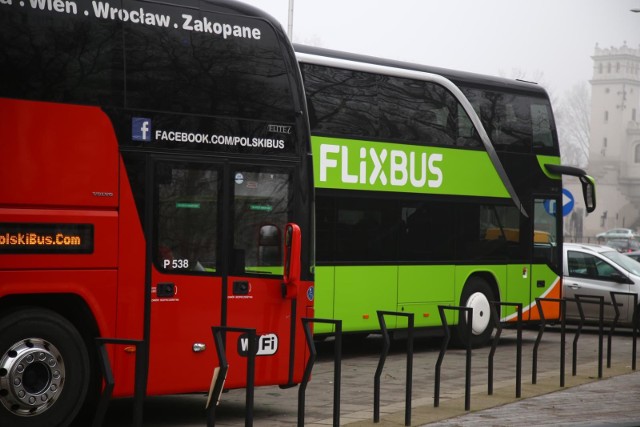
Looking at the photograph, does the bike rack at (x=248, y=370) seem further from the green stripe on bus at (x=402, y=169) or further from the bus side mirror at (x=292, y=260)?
the green stripe on bus at (x=402, y=169)

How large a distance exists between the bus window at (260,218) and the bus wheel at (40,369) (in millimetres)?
1783

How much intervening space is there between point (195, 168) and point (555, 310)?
1081 centimetres

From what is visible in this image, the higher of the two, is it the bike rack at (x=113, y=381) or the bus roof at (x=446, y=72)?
the bus roof at (x=446, y=72)

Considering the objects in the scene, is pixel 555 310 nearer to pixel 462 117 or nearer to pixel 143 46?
pixel 462 117

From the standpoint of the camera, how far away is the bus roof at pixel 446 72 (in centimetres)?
1634

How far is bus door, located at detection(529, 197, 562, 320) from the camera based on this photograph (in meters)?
19.8

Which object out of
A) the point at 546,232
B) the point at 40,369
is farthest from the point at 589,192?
the point at 40,369

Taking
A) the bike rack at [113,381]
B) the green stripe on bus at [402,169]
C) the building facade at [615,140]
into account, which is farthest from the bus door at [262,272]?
the building facade at [615,140]

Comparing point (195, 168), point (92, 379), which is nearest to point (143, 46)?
point (195, 168)

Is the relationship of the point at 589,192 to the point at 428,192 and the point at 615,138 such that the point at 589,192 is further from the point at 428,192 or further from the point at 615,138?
the point at 615,138

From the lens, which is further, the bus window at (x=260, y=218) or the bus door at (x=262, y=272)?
the bus window at (x=260, y=218)

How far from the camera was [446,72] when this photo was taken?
60.7 ft

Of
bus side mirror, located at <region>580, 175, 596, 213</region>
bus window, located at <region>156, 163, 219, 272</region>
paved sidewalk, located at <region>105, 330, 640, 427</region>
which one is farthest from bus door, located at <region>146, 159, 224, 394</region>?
bus side mirror, located at <region>580, 175, 596, 213</region>

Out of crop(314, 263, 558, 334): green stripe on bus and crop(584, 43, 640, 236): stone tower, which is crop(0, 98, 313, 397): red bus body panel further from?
crop(584, 43, 640, 236): stone tower
